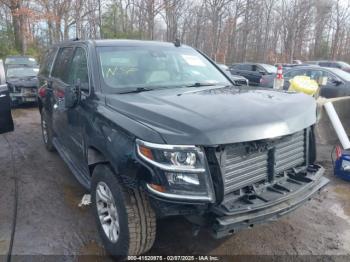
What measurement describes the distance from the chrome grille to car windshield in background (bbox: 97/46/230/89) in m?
1.27

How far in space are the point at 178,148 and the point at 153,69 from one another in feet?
5.42

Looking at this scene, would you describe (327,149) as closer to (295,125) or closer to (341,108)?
(341,108)

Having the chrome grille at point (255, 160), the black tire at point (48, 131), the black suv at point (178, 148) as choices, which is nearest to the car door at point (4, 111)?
the black tire at point (48, 131)

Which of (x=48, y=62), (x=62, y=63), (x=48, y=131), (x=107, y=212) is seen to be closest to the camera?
(x=107, y=212)

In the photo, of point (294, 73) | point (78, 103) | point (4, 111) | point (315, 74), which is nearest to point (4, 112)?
point (4, 111)

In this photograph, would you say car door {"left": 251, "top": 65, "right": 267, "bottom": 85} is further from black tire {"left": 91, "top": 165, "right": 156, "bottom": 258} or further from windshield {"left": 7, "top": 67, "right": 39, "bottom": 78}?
black tire {"left": 91, "top": 165, "right": 156, "bottom": 258}

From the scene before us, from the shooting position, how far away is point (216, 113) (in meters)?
2.42

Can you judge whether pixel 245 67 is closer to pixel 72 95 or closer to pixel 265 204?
pixel 72 95

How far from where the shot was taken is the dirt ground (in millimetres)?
3061

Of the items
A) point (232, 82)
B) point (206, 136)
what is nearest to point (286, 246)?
point (206, 136)

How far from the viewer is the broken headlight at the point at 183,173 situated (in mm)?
2182

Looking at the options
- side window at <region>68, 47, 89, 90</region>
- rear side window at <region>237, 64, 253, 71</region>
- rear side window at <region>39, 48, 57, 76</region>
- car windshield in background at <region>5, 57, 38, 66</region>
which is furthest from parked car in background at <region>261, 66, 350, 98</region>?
car windshield in background at <region>5, 57, 38, 66</region>

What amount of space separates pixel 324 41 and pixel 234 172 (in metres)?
45.6

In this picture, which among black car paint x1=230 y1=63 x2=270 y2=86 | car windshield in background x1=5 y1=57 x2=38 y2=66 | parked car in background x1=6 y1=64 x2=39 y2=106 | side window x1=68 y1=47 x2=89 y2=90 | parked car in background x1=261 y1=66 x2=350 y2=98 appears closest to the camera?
side window x1=68 y1=47 x2=89 y2=90
